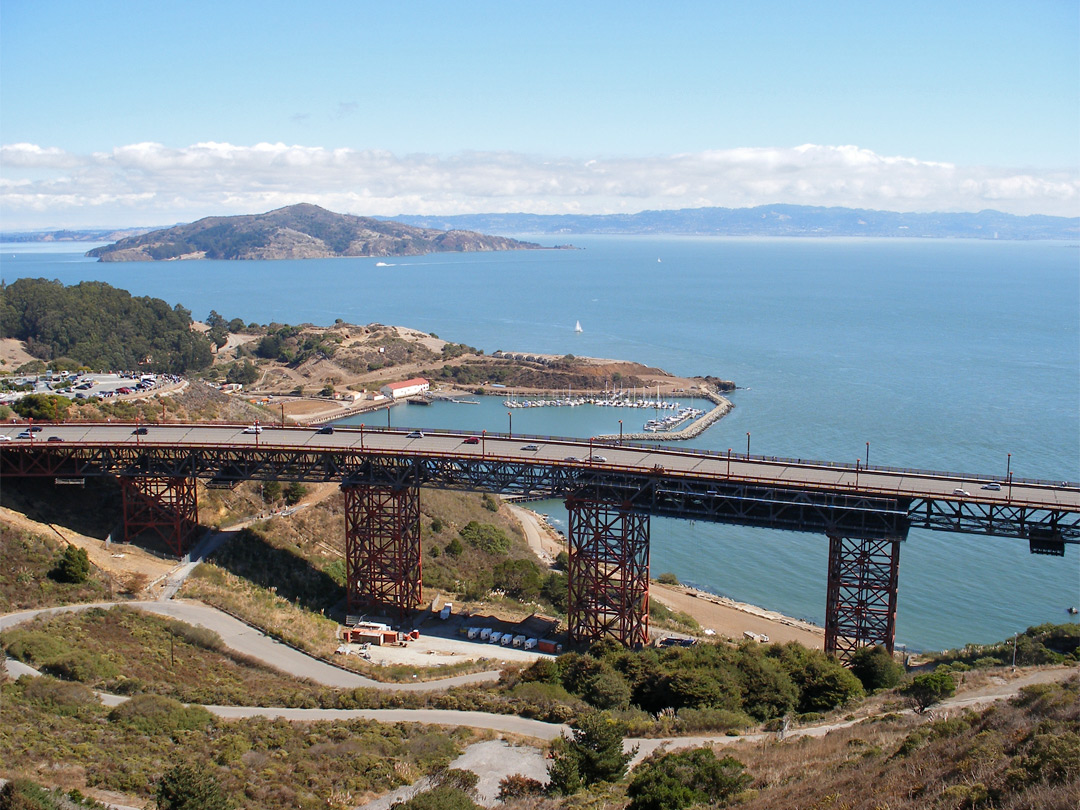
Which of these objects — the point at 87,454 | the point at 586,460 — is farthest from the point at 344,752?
the point at 87,454

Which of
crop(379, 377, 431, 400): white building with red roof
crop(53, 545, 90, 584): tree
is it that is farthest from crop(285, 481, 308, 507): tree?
→ crop(379, 377, 431, 400): white building with red roof

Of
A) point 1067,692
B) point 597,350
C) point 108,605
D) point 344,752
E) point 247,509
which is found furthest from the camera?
point 597,350

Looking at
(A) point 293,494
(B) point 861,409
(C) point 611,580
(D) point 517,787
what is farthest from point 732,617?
(B) point 861,409

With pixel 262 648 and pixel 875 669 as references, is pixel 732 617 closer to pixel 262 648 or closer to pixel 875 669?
pixel 875 669

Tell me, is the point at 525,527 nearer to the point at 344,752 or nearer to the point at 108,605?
the point at 108,605

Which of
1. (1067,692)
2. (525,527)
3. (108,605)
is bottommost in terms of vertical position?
(525,527)

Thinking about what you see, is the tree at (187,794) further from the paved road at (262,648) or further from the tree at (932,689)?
the tree at (932,689)
